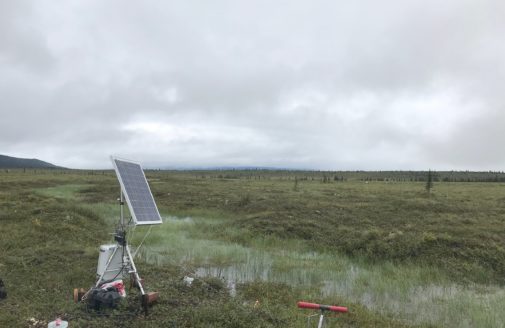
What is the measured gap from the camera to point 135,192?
927 cm

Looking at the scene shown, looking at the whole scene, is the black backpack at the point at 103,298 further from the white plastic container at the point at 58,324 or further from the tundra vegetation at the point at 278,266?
the white plastic container at the point at 58,324

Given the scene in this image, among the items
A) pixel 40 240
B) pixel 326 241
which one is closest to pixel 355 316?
pixel 326 241

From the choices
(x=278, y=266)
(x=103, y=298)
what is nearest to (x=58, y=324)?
(x=103, y=298)

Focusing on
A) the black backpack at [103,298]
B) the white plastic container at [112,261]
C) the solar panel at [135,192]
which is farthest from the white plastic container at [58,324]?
the solar panel at [135,192]

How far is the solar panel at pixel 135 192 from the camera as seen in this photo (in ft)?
27.8

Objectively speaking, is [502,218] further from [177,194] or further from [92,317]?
[177,194]

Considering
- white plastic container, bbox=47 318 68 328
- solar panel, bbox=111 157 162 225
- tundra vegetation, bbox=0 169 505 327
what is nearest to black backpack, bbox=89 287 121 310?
tundra vegetation, bbox=0 169 505 327

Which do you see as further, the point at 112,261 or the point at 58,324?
the point at 112,261

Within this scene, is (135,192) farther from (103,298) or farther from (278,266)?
(278,266)

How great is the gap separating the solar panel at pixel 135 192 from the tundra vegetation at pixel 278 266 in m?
2.24

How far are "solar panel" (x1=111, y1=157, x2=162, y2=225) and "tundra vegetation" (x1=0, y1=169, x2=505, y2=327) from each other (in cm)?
224

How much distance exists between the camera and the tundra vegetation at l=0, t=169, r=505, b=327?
8.79m

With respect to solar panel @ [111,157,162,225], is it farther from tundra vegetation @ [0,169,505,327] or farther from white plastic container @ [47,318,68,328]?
white plastic container @ [47,318,68,328]

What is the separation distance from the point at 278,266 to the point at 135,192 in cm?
711
